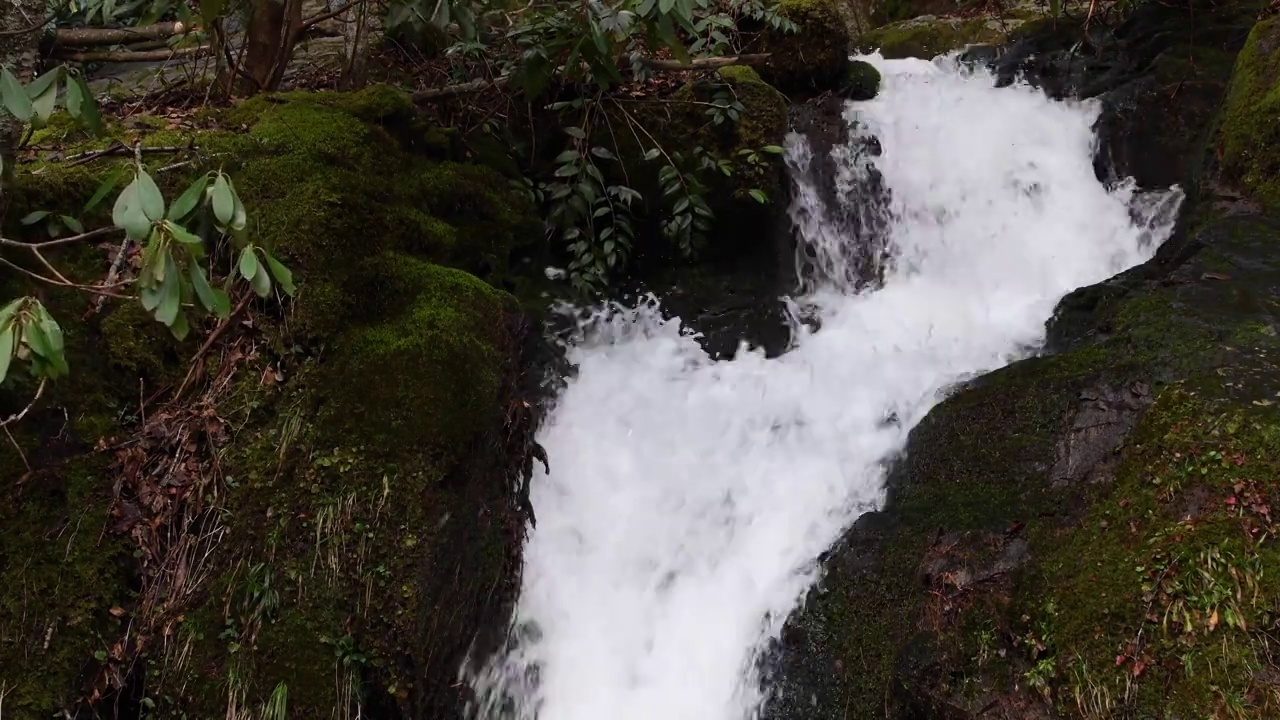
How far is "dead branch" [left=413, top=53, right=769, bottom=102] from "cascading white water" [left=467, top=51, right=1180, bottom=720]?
2.99 feet

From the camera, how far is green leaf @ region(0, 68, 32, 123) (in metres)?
1.54

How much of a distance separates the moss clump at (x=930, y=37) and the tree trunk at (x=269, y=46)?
7389mm

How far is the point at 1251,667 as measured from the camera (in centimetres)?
230

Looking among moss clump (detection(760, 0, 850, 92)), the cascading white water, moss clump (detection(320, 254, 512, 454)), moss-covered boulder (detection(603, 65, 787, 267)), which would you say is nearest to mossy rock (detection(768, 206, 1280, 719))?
the cascading white water

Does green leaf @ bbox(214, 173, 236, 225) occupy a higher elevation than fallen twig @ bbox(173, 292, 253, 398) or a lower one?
higher

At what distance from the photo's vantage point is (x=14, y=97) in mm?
1562

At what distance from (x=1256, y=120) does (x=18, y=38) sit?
6.68 m

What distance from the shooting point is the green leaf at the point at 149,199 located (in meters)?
1.40

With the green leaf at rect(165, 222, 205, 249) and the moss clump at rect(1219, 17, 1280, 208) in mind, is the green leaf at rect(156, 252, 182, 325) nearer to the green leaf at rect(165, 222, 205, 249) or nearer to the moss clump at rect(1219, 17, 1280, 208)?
the green leaf at rect(165, 222, 205, 249)

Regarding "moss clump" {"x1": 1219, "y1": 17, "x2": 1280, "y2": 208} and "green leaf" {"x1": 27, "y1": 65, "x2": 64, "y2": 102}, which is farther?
"moss clump" {"x1": 1219, "y1": 17, "x2": 1280, "y2": 208}

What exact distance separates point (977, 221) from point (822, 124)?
1611 millimetres

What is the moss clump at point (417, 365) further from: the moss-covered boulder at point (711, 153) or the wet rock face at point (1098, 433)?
the wet rock face at point (1098, 433)

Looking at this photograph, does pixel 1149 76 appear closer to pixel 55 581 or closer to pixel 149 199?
pixel 149 199

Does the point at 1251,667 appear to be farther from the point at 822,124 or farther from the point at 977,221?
the point at 822,124
